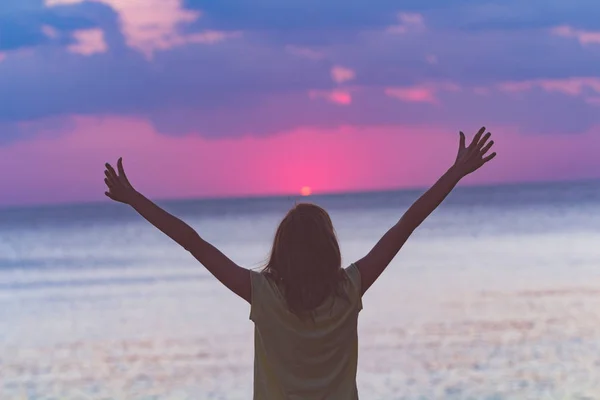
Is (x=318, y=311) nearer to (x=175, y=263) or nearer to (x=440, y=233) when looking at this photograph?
(x=175, y=263)

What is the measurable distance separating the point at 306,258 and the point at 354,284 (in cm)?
16

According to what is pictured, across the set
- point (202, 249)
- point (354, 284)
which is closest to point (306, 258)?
point (354, 284)

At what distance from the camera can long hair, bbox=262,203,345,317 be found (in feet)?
8.94

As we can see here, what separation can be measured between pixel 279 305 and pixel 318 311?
115 mm

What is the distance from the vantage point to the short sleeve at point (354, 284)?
8.99 ft

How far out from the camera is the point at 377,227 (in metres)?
41.9

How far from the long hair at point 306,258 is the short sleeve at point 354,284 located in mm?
27

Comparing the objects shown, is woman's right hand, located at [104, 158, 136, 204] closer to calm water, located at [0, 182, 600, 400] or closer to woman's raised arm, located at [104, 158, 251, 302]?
woman's raised arm, located at [104, 158, 251, 302]

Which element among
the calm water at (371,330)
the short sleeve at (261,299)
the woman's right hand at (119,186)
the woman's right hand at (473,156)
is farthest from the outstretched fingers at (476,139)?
the calm water at (371,330)

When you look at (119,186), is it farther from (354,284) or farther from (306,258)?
(354,284)

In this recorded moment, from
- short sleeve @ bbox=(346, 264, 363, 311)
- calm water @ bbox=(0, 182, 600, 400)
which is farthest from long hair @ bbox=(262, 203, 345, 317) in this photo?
calm water @ bbox=(0, 182, 600, 400)

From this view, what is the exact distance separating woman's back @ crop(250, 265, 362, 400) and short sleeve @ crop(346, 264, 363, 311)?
41mm

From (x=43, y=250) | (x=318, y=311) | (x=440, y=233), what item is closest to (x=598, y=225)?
(x=440, y=233)

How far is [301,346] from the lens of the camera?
106 inches
